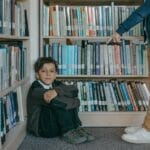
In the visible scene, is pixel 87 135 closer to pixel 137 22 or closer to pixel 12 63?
pixel 12 63

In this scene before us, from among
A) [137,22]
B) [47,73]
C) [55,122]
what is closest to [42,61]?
[47,73]

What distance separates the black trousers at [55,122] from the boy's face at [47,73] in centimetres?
23

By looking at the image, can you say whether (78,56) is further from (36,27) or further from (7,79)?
(7,79)

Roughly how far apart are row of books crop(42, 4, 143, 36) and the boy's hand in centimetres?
56

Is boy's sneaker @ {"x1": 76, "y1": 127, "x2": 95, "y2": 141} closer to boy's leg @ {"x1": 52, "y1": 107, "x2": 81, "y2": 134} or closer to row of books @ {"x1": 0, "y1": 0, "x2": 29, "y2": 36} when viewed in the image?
boy's leg @ {"x1": 52, "y1": 107, "x2": 81, "y2": 134}

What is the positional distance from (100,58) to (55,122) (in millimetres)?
703

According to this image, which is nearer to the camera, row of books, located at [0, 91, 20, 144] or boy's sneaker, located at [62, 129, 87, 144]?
row of books, located at [0, 91, 20, 144]

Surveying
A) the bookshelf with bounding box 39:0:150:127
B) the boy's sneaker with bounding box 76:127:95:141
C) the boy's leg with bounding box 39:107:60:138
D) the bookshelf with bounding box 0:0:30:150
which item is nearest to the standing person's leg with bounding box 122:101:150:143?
the boy's sneaker with bounding box 76:127:95:141

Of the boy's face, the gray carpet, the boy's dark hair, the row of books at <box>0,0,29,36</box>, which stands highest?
the row of books at <box>0,0,29,36</box>

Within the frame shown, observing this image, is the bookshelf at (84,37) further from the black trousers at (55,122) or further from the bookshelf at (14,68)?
the black trousers at (55,122)

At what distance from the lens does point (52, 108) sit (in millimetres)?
2447

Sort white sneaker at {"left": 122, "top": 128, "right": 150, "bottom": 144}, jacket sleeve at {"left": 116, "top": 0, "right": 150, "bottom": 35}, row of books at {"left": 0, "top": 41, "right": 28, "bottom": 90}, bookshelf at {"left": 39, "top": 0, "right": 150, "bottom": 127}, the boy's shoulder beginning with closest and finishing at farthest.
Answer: row of books at {"left": 0, "top": 41, "right": 28, "bottom": 90} → jacket sleeve at {"left": 116, "top": 0, "right": 150, "bottom": 35} → white sneaker at {"left": 122, "top": 128, "right": 150, "bottom": 144} → the boy's shoulder → bookshelf at {"left": 39, "top": 0, "right": 150, "bottom": 127}

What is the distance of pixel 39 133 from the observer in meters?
2.45

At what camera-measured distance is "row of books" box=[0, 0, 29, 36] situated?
1.98 meters
